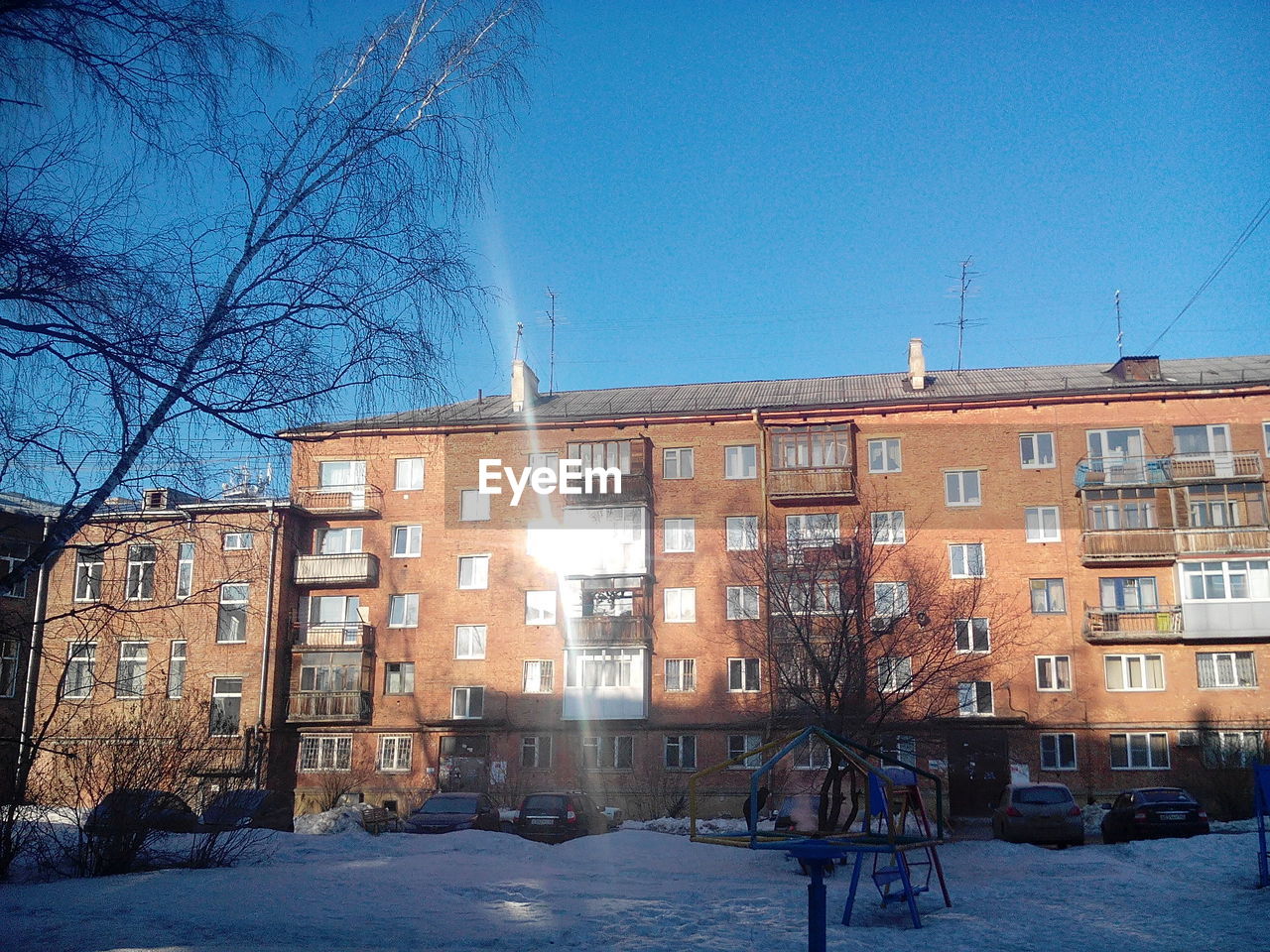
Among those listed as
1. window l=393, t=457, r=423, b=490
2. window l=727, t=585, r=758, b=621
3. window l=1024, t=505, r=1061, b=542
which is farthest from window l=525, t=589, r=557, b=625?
window l=1024, t=505, r=1061, b=542

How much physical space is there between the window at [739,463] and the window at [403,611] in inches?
492

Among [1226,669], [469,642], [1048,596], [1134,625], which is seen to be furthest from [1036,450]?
[469,642]

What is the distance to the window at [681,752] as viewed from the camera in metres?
37.1

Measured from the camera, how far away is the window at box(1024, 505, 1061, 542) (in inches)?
1454

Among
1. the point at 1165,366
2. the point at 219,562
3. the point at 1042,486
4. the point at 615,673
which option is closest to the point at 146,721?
the point at 219,562

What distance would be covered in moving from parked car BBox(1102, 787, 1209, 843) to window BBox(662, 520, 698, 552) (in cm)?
1795

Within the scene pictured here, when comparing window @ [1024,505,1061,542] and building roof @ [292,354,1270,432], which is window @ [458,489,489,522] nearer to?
building roof @ [292,354,1270,432]

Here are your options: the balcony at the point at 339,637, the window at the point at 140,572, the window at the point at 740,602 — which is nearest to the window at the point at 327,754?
the balcony at the point at 339,637

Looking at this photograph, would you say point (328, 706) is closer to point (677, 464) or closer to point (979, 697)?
point (677, 464)

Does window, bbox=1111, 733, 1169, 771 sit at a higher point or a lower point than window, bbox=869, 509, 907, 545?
lower

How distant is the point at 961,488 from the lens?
1486 inches

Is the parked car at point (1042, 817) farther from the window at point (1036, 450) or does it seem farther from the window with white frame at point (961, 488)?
the window at point (1036, 450)

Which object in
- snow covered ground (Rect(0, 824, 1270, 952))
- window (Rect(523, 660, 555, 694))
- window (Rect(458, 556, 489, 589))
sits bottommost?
snow covered ground (Rect(0, 824, 1270, 952))

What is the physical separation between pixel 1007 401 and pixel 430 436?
3220 centimetres
